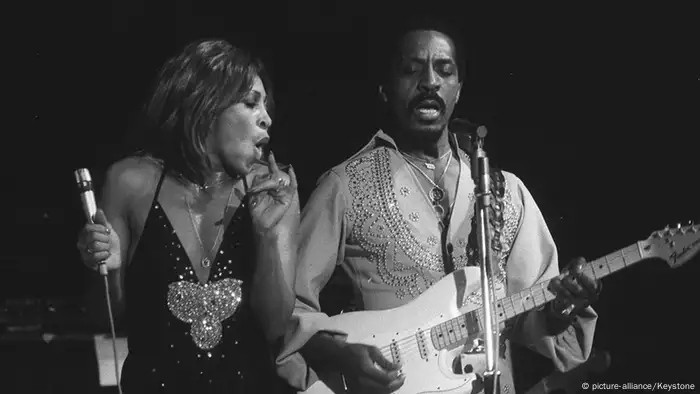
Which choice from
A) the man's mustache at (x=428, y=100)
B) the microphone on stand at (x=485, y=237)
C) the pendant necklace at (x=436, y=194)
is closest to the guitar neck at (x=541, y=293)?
the microphone on stand at (x=485, y=237)

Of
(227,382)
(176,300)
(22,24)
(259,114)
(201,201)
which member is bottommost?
(227,382)

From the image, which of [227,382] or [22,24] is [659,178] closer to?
[227,382]

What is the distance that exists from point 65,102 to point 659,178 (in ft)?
8.34

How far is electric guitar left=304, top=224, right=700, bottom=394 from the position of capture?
9.98ft

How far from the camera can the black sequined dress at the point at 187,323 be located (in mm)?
2451

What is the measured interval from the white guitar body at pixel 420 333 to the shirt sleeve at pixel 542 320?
0.76 ft

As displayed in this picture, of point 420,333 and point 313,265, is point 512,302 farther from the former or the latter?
point 313,265

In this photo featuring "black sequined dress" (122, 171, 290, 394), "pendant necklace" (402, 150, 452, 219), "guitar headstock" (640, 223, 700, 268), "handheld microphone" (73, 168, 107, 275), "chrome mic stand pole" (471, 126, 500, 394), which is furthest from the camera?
"pendant necklace" (402, 150, 452, 219)

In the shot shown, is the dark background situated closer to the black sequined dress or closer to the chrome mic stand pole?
the chrome mic stand pole

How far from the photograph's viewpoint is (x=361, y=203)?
10.5ft

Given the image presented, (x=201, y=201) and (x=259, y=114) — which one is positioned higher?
(x=259, y=114)

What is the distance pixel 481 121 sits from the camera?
154 inches

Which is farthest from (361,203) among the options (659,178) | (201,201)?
(659,178)

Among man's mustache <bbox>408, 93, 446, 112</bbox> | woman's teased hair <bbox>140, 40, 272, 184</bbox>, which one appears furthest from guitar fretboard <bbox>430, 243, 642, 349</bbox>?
woman's teased hair <bbox>140, 40, 272, 184</bbox>
